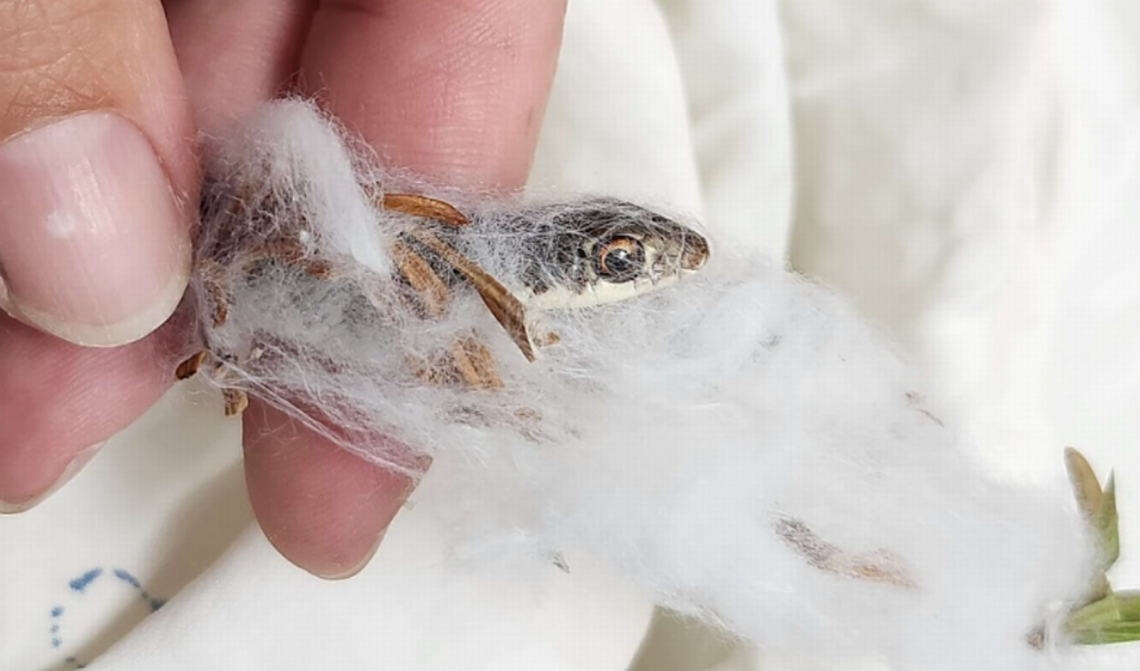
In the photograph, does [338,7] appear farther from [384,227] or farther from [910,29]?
[910,29]

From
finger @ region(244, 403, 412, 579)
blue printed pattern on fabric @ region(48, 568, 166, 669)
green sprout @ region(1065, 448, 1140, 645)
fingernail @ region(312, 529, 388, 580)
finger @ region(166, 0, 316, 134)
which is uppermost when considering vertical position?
finger @ region(166, 0, 316, 134)

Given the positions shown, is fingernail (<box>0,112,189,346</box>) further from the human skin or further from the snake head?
Result: the snake head

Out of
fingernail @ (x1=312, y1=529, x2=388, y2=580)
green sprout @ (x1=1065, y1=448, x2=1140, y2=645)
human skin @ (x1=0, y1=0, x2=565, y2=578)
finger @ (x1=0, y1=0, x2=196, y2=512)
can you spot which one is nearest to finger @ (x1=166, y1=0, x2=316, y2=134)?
human skin @ (x1=0, y1=0, x2=565, y2=578)

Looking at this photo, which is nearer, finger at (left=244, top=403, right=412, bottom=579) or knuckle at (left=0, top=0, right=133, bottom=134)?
knuckle at (left=0, top=0, right=133, bottom=134)

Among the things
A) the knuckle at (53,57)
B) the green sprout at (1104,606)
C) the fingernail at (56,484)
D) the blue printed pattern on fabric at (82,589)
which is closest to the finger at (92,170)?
the knuckle at (53,57)

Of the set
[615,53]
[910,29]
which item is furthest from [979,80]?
[615,53]

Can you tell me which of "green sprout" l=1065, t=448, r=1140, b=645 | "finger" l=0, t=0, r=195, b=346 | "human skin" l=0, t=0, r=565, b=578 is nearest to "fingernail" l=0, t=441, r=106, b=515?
"human skin" l=0, t=0, r=565, b=578

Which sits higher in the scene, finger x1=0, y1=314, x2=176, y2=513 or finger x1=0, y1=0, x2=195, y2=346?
finger x1=0, y1=0, x2=195, y2=346
